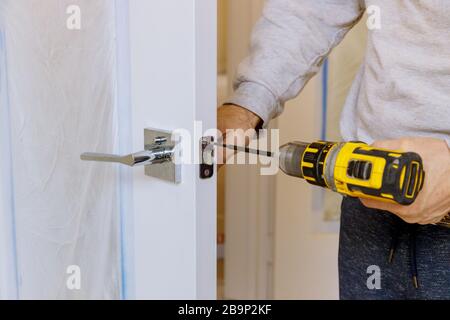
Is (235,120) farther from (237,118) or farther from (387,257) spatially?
(387,257)

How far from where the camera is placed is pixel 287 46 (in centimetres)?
89

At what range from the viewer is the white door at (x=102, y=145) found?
62cm

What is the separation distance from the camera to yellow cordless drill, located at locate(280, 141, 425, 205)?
0.59m

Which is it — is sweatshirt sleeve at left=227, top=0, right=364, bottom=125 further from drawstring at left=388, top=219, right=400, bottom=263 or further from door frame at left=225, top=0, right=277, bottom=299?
door frame at left=225, top=0, right=277, bottom=299

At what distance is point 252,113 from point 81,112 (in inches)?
10.5

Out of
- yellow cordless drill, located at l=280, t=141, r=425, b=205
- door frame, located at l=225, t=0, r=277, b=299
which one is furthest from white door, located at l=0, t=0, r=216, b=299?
door frame, located at l=225, t=0, r=277, b=299

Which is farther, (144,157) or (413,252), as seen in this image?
(413,252)

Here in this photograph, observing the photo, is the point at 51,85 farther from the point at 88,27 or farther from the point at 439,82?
the point at 439,82

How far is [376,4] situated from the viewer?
0.80m

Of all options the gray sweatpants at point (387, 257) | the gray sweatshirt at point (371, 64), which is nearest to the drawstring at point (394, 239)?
the gray sweatpants at point (387, 257)

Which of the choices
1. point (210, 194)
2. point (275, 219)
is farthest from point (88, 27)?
point (275, 219)

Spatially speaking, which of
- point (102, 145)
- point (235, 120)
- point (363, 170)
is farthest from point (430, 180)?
point (102, 145)

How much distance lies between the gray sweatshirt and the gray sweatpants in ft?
0.46

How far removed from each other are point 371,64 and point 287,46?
0.49 ft
